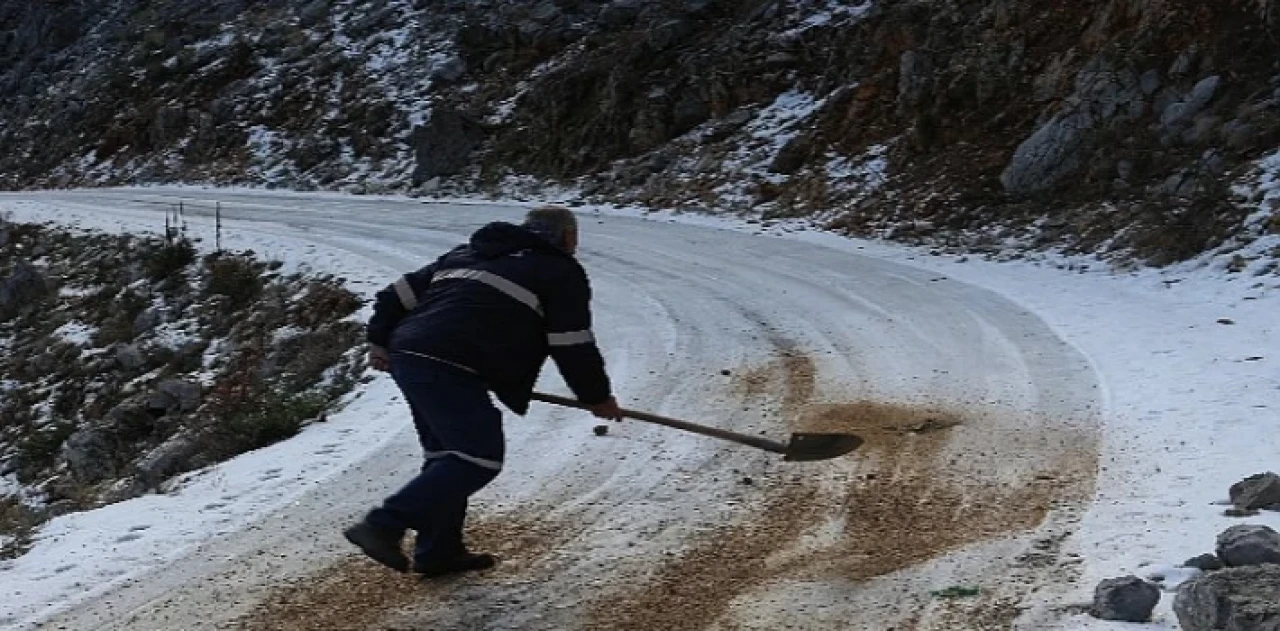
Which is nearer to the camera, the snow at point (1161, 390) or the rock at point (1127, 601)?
the rock at point (1127, 601)

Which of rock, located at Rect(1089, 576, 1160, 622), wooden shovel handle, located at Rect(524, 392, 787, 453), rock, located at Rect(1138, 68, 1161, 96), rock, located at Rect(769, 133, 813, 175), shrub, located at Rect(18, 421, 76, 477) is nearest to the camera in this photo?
rock, located at Rect(1089, 576, 1160, 622)

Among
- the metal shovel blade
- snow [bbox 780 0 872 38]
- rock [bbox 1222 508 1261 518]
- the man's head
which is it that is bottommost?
rock [bbox 1222 508 1261 518]

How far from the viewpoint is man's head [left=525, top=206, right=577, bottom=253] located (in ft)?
15.8

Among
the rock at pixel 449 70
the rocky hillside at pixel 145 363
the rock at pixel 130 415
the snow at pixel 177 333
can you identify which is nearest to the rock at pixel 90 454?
the rocky hillside at pixel 145 363

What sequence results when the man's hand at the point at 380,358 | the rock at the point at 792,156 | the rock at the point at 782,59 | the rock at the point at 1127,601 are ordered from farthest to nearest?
the rock at the point at 782,59 < the rock at the point at 792,156 < the man's hand at the point at 380,358 < the rock at the point at 1127,601

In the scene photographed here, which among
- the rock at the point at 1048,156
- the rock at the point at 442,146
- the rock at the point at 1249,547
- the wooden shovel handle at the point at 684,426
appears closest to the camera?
the rock at the point at 1249,547

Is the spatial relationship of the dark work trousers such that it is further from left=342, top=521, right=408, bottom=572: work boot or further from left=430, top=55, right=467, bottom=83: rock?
left=430, top=55, right=467, bottom=83: rock

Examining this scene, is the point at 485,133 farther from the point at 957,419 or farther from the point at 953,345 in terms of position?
the point at 957,419

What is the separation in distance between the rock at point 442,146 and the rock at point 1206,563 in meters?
21.5

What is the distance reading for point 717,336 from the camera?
10625 mm

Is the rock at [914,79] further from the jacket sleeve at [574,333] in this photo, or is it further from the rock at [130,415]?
the jacket sleeve at [574,333]

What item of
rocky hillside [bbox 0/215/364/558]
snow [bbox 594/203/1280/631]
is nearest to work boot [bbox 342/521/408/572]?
snow [bbox 594/203/1280/631]

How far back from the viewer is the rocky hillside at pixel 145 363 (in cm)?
953

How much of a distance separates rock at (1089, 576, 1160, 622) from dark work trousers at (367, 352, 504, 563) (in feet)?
7.45
